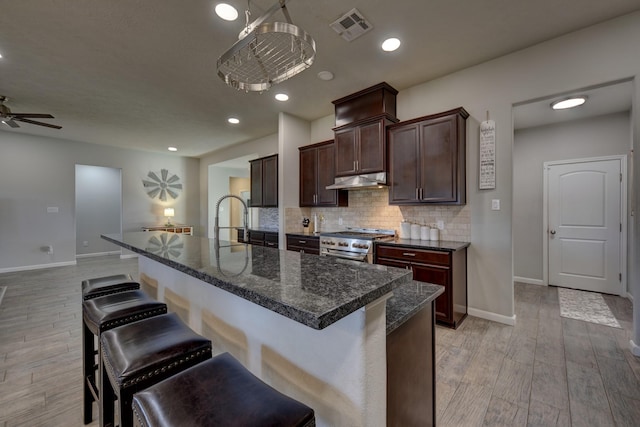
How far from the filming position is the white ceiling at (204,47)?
222 centimetres

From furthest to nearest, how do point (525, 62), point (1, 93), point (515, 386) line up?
point (1, 93)
point (525, 62)
point (515, 386)

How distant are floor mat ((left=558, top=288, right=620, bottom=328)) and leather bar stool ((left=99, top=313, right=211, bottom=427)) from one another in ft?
13.2

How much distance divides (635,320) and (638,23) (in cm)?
251

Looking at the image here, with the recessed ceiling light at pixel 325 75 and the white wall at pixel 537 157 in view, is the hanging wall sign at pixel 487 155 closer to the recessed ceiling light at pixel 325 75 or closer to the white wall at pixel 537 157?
the recessed ceiling light at pixel 325 75

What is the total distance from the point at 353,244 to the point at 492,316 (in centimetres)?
173

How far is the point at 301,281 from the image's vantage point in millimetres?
935

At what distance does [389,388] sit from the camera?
0.98 m

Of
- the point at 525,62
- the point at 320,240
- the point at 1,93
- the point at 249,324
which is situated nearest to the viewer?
the point at 249,324

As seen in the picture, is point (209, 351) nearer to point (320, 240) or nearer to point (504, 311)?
point (320, 240)

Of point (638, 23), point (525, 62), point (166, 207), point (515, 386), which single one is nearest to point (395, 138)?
point (525, 62)

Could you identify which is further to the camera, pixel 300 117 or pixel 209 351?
pixel 300 117

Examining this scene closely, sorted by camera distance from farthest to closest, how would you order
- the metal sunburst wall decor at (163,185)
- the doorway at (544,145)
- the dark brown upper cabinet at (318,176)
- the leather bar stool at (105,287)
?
the metal sunburst wall decor at (163,185), the dark brown upper cabinet at (318,176), the doorway at (544,145), the leather bar stool at (105,287)

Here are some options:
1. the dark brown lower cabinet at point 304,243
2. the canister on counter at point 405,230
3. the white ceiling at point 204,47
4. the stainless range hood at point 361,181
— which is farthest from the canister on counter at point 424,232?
the white ceiling at point 204,47

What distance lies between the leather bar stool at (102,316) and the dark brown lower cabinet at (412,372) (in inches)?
52.7
